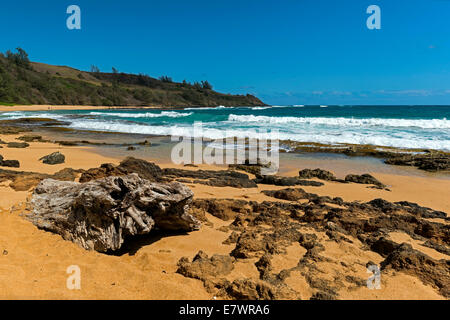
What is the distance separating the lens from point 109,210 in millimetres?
3154

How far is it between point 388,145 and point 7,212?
673 inches

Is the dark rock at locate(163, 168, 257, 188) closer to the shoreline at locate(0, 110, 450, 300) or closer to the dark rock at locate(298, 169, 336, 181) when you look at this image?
the shoreline at locate(0, 110, 450, 300)

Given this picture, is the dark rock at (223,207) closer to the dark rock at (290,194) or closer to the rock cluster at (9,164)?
the dark rock at (290,194)

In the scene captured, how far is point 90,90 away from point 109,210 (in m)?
106

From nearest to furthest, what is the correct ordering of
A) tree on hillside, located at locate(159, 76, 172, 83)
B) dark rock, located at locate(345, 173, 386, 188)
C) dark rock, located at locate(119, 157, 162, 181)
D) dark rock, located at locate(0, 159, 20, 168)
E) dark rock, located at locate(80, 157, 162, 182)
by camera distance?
1. dark rock, located at locate(80, 157, 162, 182)
2. dark rock, located at locate(119, 157, 162, 181)
3. dark rock, located at locate(345, 173, 386, 188)
4. dark rock, located at locate(0, 159, 20, 168)
5. tree on hillside, located at locate(159, 76, 172, 83)

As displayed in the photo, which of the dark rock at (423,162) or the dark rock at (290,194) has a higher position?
the dark rock at (423,162)

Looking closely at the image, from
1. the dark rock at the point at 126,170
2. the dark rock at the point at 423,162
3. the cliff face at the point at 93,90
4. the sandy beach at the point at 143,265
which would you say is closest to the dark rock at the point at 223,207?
the sandy beach at the point at 143,265

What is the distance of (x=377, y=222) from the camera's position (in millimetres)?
4188

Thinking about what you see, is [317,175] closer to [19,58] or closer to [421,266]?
[421,266]

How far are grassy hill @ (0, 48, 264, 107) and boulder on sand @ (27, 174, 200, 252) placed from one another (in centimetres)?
7903

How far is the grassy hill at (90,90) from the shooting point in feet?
243

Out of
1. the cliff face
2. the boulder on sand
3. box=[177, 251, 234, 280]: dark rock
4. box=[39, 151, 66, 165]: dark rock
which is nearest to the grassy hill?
the cliff face

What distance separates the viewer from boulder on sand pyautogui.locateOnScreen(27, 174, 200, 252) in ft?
10.6

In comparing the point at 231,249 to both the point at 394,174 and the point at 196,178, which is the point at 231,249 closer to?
the point at 196,178
